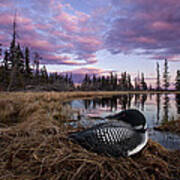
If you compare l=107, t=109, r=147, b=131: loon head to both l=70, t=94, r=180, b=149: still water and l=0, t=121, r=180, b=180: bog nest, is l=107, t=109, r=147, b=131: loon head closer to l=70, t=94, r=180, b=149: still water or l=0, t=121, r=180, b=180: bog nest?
l=0, t=121, r=180, b=180: bog nest

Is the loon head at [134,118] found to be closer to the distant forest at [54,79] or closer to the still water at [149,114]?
the still water at [149,114]

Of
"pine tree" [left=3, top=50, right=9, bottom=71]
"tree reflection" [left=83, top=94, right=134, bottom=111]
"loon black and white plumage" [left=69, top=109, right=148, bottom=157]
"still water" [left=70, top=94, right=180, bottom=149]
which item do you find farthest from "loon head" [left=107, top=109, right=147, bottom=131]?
"pine tree" [left=3, top=50, right=9, bottom=71]

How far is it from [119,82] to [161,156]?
59679 millimetres

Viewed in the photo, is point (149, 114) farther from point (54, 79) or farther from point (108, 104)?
point (54, 79)


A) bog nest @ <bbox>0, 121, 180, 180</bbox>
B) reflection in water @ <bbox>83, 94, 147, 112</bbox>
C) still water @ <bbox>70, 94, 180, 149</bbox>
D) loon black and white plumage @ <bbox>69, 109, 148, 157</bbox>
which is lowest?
reflection in water @ <bbox>83, 94, 147, 112</bbox>

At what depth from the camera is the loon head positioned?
183cm

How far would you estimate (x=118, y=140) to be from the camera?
1517 mm

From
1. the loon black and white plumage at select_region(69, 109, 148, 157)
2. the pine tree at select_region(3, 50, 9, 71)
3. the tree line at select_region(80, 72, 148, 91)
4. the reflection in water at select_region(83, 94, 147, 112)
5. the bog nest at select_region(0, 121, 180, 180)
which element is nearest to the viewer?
the bog nest at select_region(0, 121, 180, 180)

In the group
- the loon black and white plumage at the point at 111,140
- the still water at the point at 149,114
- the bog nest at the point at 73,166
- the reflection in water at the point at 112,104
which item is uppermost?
the loon black and white plumage at the point at 111,140

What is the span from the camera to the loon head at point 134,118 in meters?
1.83

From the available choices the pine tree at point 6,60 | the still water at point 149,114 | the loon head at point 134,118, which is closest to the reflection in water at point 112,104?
the still water at point 149,114

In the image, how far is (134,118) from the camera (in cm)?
189

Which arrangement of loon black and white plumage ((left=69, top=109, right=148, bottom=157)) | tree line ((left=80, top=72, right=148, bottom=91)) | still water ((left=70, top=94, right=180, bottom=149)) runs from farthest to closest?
tree line ((left=80, top=72, right=148, bottom=91)), still water ((left=70, top=94, right=180, bottom=149)), loon black and white plumage ((left=69, top=109, right=148, bottom=157))

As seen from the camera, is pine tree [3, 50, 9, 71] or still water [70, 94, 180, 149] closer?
still water [70, 94, 180, 149]
